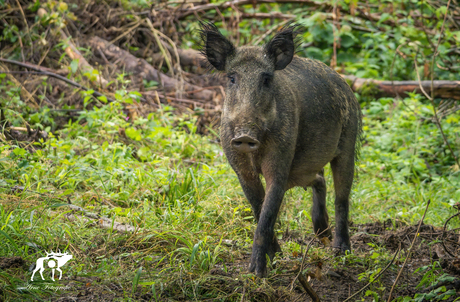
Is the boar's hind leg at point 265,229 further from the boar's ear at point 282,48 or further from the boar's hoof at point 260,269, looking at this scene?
the boar's ear at point 282,48

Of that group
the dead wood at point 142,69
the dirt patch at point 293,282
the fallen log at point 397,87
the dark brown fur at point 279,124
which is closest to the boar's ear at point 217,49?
the dark brown fur at point 279,124

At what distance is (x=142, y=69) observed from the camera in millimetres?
9586

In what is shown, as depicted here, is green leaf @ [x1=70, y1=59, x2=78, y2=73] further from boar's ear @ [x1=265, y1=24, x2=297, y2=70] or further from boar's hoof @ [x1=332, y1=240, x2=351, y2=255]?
boar's hoof @ [x1=332, y1=240, x2=351, y2=255]

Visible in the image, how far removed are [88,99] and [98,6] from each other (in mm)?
3438

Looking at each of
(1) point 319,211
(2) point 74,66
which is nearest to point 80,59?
(2) point 74,66

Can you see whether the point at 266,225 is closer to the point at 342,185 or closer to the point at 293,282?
the point at 293,282

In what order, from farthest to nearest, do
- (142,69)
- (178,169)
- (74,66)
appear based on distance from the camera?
(142,69) < (74,66) < (178,169)

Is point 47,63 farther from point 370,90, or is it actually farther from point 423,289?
point 423,289

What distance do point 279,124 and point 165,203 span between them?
1.80 m

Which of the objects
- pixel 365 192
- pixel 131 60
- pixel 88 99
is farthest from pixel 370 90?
pixel 88 99

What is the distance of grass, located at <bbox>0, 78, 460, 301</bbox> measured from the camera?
3.68 metres

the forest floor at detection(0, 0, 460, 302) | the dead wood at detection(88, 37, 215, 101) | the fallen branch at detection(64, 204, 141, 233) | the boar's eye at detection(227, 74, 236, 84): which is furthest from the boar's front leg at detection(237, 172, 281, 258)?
the dead wood at detection(88, 37, 215, 101)

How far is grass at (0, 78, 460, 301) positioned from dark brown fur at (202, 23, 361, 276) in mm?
405

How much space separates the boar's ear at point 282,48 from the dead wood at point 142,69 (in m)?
5.25
